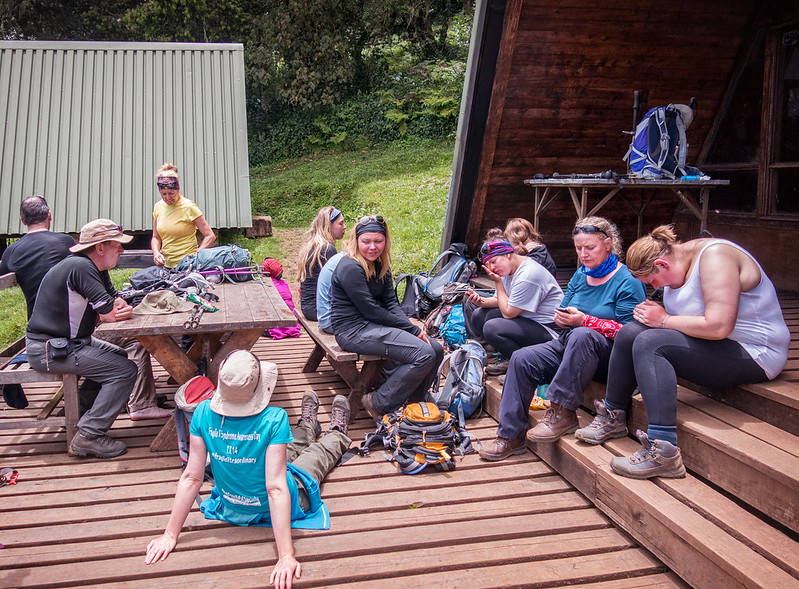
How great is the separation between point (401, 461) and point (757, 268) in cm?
214

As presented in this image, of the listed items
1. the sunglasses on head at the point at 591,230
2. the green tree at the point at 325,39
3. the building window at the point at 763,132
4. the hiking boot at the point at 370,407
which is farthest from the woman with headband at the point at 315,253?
the green tree at the point at 325,39

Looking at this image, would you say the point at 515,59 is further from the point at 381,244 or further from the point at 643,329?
the point at 643,329

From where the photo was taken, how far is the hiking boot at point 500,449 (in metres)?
3.96

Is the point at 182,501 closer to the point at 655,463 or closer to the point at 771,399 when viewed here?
the point at 655,463

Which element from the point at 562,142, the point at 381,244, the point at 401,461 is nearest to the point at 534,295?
the point at 381,244

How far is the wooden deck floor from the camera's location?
283cm

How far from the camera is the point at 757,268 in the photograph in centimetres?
313

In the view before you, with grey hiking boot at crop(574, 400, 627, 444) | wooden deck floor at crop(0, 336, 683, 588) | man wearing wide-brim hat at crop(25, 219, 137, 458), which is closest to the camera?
wooden deck floor at crop(0, 336, 683, 588)

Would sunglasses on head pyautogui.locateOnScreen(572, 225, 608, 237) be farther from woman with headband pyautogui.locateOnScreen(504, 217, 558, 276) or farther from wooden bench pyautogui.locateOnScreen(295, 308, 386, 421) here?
wooden bench pyautogui.locateOnScreen(295, 308, 386, 421)

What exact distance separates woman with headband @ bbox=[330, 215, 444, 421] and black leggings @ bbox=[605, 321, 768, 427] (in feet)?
5.08

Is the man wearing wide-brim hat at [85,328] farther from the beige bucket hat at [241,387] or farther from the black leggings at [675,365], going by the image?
the black leggings at [675,365]

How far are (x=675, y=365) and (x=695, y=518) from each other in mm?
734

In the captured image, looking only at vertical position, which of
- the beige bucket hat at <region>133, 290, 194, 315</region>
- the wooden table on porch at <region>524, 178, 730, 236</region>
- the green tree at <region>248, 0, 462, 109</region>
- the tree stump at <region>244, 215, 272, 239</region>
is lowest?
the tree stump at <region>244, 215, 272, 239</region>

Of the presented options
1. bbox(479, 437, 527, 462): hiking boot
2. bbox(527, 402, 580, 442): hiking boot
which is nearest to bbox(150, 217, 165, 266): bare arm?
bbox(479, 437, 527, 462): hiking boot
